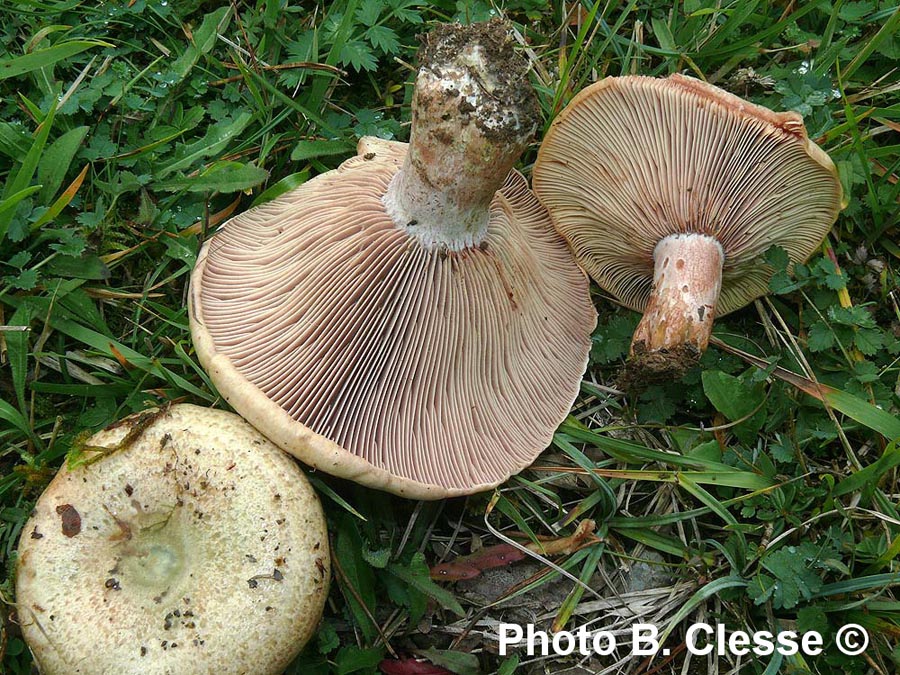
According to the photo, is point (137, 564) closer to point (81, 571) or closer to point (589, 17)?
point (81, 571)

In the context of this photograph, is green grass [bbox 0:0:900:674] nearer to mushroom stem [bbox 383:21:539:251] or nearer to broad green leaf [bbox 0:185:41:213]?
broad green leaf [bbox 0:185:41:213]

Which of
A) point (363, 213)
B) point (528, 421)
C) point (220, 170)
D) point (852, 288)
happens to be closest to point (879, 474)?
point (852, 288)

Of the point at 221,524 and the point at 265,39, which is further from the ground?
the point at 265,39

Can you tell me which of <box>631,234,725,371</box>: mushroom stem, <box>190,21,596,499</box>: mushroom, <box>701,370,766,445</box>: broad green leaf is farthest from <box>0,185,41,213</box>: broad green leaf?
<box>701,370,766,445</box>: broad green leaf

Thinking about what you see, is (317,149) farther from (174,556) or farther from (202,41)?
(174,556)

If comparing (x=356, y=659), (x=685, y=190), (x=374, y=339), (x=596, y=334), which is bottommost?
(x=356, y=659)

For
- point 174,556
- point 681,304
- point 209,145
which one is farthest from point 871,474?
point 209,145
